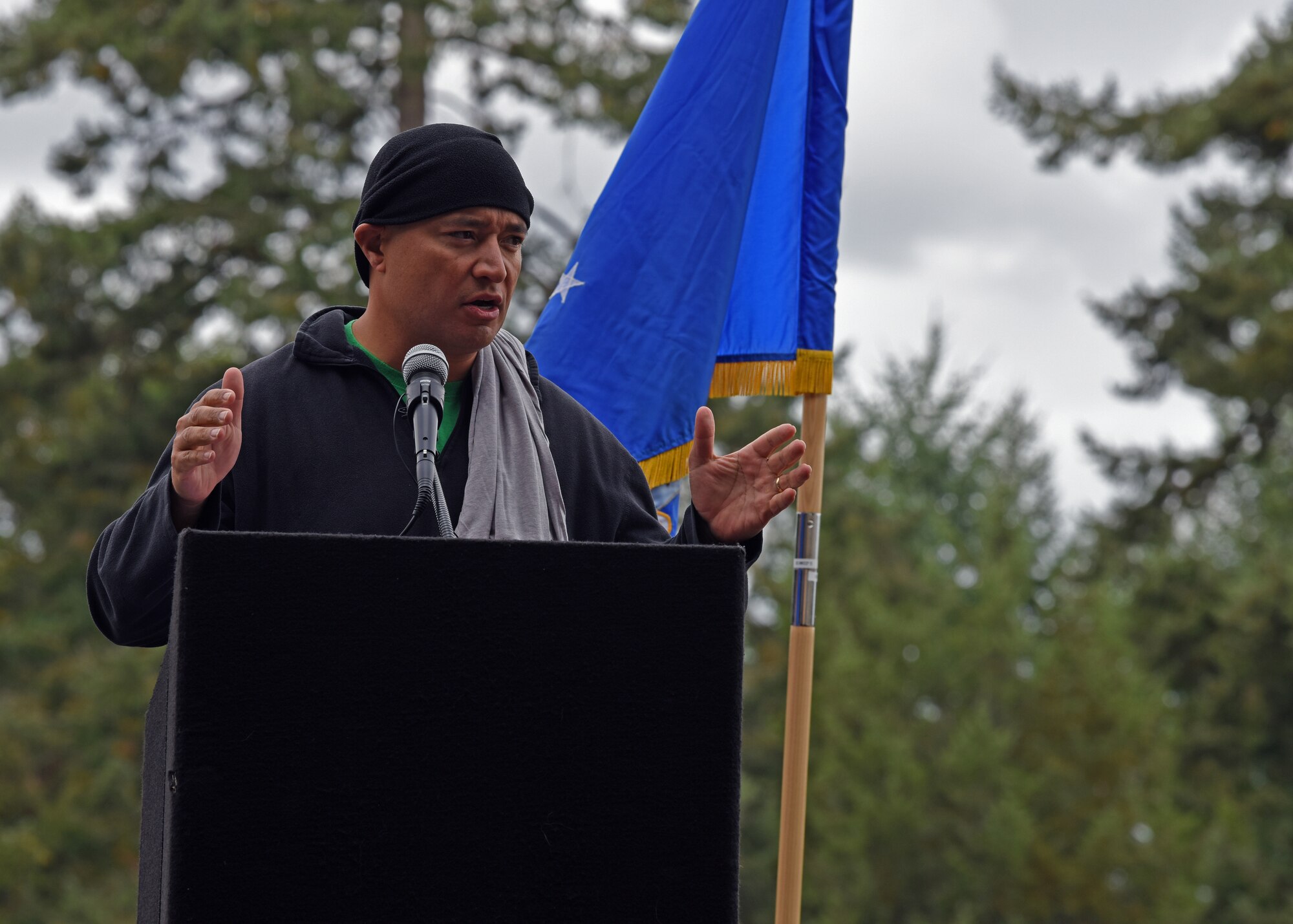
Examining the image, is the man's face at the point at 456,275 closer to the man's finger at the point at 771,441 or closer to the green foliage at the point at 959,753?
the man's finger at the point at 771,441

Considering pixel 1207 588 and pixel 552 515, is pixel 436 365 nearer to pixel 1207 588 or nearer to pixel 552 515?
pixel 552 515

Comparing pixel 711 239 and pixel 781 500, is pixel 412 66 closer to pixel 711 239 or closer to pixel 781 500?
pixel 711 239

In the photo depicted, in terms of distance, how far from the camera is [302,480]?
210 cm

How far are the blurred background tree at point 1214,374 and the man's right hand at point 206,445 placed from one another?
11387 mm

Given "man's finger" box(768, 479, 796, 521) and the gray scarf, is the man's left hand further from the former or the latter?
the gray scarf

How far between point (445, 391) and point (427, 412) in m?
0.36

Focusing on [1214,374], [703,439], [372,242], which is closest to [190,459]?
[372,242]

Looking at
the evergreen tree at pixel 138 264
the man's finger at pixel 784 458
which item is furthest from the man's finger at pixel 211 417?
the evergreen tree at pixel 138 264

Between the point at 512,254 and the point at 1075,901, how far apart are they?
20289mm

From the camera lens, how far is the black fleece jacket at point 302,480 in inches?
77.5

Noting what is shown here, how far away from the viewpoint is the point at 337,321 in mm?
2318

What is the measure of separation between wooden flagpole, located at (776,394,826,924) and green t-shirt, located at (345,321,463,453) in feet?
2.97

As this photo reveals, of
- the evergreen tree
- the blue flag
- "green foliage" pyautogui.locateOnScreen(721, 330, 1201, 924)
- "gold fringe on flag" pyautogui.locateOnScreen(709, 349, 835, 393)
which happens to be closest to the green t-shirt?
"gold fringe on flag" pyautogui.locateOnScreen(709, 349, 835, 393)

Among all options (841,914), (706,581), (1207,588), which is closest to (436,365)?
(706,581)
